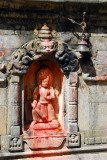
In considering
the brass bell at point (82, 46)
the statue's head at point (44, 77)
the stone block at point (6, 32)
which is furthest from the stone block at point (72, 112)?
the stone block at point (6, 32)

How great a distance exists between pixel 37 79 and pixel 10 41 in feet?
3.80

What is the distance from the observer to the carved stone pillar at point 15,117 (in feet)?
21.5

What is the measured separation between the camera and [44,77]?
6953mm

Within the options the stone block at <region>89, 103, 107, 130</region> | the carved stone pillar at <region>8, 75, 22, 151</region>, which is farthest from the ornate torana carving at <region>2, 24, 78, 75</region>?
the stone block at <region>89, 103, 107, 130</region>

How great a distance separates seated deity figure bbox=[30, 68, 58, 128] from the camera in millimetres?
6941

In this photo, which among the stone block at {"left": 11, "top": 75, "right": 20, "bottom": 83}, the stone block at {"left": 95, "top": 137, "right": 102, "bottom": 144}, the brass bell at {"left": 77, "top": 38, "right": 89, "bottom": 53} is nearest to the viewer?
the brass bell at {"left": 77, "top": 38, "right": 89, "bottom": 53}

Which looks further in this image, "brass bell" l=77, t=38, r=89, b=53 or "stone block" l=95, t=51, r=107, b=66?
"stone block" l=95, t=51, r=107, b=66

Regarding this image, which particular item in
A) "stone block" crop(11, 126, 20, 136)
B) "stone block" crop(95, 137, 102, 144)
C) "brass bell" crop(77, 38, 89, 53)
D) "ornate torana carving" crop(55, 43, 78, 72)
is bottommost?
"stone block" crop(95, 137, 102, 144)

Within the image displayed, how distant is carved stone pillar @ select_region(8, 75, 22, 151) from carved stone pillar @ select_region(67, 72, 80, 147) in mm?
1196

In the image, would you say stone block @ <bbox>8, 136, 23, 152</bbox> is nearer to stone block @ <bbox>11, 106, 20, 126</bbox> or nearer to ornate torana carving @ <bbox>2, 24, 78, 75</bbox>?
stone block @ <bbox>11, 106, 20, 126</bbox>

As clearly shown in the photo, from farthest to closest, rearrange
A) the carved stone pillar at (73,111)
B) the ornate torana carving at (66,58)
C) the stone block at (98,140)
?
the stone block at (98,140) < the carved stone pillar at (73,111) < the ornate torana carving at (66,58)

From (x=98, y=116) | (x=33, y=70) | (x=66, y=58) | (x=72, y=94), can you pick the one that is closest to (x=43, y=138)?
(x=72, y=94)

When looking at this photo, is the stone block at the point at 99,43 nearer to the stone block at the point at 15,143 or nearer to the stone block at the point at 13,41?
the stone block at the point at 13,41

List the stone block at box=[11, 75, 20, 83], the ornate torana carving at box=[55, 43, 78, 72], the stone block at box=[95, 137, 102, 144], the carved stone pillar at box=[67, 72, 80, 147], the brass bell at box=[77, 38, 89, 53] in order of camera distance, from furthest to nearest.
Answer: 1. the stone block at box=[95, 137, 102, 144]
2. the carved stone pillar at box=[67, 72, 80, 147]
3. the ornate torana carving at box=[55, 43, 78, 72]
4. the stone block at box=[11, 75, 20, 83]
5. the brass bell at box=[77, 38, 89, 53]
